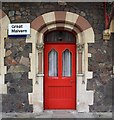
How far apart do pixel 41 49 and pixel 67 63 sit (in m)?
0.96

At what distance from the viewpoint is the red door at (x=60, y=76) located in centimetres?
797

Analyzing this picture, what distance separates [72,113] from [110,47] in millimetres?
2196

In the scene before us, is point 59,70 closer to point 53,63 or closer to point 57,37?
point 53,63

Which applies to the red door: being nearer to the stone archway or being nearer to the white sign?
the stone archway

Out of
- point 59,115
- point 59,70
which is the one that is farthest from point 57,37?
point 59,115

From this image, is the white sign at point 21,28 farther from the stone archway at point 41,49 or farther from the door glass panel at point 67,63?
the door glass panel at point 67,63

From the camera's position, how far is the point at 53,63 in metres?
8.08

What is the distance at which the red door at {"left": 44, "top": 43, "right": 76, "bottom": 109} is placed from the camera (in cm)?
797

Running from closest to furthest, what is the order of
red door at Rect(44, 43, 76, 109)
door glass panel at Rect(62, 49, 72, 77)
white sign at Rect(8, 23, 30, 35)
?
1. white sign at Rect(8, 23, 30, 35)
2. red door at Rect(44, 43, 76, 109)
3. door glass panel at Rect(62, 49, 72, 77)

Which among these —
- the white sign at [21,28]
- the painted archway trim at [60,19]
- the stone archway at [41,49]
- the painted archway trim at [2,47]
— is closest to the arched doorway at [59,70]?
the stone archway at [41,49]

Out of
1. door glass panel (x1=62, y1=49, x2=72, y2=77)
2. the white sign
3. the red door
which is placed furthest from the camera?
door glass panel (x1=62, y1=49, x2=72, y2=77)

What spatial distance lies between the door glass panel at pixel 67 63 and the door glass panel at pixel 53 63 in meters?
0.21

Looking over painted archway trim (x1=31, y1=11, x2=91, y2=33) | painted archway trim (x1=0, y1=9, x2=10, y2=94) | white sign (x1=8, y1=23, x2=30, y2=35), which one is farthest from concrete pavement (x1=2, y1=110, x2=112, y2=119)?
painted archway trim (x1=31, y1=11, x2=91, y2=33)

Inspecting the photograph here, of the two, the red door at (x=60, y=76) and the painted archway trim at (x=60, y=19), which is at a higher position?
the painted archway trim at (x=60, y=19)
